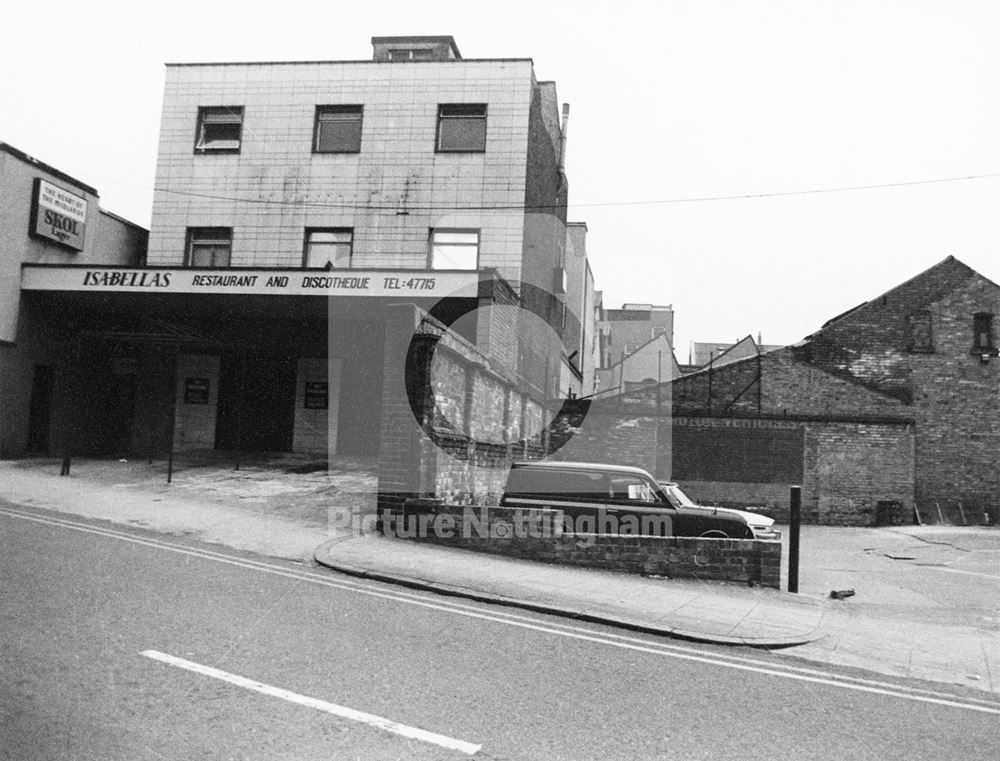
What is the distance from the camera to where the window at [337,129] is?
24.4 metres

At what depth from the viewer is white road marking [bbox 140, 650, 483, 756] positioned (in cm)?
429

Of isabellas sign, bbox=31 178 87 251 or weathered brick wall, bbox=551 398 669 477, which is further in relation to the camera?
weathered brick wall, bbox=551 398 669 477

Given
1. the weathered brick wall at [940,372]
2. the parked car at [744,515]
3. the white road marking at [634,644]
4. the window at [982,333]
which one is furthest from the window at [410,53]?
the white road marking at [634,644]

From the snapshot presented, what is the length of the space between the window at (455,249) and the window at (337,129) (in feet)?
12.4

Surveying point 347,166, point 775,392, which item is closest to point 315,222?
point 347,166

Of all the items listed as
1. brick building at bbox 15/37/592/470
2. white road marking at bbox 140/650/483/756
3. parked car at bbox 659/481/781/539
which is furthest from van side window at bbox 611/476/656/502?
brick building at bbox 15/37/592/470

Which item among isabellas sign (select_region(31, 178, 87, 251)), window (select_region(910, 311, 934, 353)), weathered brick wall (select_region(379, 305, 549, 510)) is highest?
isabellas sign (select_region(31, 178, 87, 251))

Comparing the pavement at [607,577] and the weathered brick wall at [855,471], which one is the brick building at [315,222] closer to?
the pavement at [607,577]

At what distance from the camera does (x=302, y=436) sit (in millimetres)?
22781

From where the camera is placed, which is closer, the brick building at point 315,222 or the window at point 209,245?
the brick building at point 315,222

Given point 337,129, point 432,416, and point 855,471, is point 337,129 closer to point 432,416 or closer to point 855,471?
point 432,416

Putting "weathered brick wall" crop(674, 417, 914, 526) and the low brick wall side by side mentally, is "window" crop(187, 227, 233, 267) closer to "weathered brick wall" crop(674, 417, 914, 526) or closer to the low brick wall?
"weathered brick wall" crop(674, 417, 914, 526)

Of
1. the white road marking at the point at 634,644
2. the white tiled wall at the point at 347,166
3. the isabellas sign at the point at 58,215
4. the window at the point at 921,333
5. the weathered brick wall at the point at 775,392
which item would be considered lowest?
the white road marking at the point at 634,644

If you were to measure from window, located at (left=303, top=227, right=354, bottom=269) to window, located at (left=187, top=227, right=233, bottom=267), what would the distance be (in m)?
2.50
